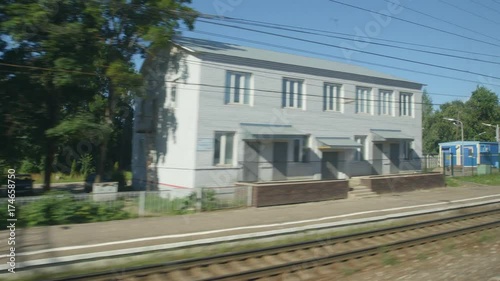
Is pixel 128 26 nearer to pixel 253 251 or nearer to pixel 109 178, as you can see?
pixel 109 178

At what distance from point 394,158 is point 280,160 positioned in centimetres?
1033

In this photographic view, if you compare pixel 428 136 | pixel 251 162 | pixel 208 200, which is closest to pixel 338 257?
pixel 208 200

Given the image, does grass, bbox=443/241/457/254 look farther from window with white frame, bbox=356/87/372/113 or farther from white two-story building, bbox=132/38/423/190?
window with white frame, bbox=356/87/372/113

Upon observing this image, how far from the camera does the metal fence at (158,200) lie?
13273mm

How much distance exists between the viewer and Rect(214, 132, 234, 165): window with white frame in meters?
19.5

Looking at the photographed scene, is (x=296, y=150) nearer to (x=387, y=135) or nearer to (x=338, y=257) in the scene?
(x=387, y=135)

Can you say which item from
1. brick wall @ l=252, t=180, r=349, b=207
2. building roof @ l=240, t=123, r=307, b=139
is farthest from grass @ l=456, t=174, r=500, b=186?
building roof @ l=240, t=123, r=307, b=139

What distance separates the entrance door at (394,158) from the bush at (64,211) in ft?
63.1

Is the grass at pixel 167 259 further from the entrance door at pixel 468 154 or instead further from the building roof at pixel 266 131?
the entrance door at pixel 468 154

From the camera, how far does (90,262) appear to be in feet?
27.9

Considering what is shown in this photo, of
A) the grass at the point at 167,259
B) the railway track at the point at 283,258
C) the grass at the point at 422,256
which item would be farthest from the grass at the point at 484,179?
the grass at the point at 422,256

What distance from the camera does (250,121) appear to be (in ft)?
67.5

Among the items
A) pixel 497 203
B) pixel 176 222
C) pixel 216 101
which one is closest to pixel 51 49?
pixel 216 101

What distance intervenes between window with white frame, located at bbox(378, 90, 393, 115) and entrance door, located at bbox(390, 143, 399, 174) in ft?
7.69
